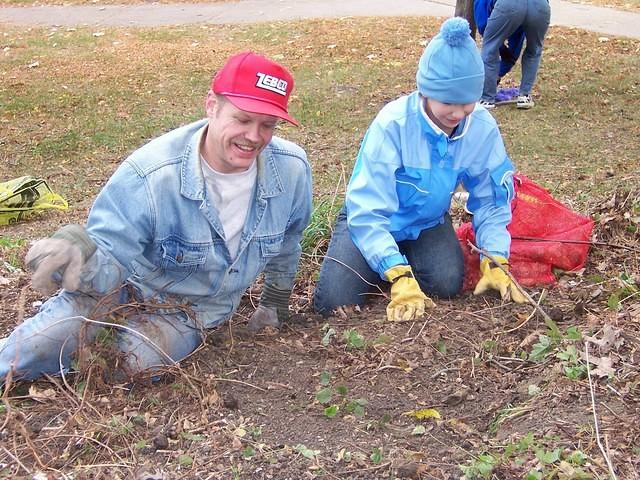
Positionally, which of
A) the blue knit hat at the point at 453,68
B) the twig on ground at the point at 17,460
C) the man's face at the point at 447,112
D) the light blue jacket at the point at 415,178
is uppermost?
the blue knit hat at the point at 453,68

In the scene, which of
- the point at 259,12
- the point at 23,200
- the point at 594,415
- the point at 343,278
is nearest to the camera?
the point at 594,415

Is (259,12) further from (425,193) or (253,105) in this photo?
(253,105)

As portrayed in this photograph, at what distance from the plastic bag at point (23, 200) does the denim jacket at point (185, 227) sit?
2736 mm

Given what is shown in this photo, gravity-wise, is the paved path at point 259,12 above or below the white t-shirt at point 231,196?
below

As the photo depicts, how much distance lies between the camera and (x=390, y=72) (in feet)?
29.6

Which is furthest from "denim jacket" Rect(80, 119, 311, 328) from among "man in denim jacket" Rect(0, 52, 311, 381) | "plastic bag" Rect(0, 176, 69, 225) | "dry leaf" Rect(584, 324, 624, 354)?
"plastic bag" Rect(0, 176, 69, 225)

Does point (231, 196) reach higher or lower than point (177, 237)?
higher

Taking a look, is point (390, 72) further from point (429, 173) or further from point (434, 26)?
point (429, 173)

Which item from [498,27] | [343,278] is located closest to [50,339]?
[343,278]

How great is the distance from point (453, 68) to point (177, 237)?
4.44ft

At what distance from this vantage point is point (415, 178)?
382 cm

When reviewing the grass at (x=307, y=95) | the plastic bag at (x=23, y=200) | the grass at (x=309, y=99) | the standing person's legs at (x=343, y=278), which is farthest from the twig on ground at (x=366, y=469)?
the plastic bag at (x=23, y=200)

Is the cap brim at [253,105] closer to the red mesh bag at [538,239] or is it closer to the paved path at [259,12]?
the red mesh bag at [538,239]

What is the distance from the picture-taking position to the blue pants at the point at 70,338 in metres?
3.05
